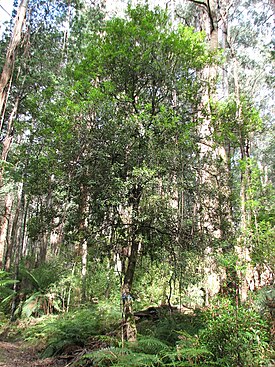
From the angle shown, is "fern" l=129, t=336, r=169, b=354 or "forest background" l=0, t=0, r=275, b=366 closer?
"fern" l=129, t=336, r=169, b=354

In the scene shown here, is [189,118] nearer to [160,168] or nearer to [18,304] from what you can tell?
[160,168]

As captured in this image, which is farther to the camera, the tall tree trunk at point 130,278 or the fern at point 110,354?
the tall tree trunk at point 130,278

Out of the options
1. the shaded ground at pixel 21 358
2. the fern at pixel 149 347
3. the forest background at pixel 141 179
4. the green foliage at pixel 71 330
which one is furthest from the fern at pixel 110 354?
the green foliage at pixel 71 330

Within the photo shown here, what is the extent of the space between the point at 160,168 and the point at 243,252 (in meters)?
2.83

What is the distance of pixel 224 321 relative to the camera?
348cm

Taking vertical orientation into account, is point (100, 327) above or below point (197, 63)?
below

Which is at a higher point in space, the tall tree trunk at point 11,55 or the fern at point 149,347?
the tall tree trunk at point 11,55

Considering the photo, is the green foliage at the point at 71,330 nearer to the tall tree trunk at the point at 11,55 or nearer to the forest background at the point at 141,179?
the forest background at the point at 141,179

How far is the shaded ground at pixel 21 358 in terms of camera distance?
495 centimetres

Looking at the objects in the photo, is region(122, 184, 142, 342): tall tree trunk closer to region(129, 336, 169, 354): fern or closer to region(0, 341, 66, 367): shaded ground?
region(129, 336, 169, 354): fern

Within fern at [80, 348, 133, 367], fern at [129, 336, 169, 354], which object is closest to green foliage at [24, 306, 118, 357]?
fern at [129, 336, 169, 354]

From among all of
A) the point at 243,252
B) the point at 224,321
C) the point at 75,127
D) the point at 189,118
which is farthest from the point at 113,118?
the point at 243,252

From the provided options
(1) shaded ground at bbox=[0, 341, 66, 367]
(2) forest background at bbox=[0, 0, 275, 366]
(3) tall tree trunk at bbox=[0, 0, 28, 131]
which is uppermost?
(3) tall tree trunk at bbox=[0, 0, 28, 131]

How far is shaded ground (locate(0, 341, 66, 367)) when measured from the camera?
195 inches
